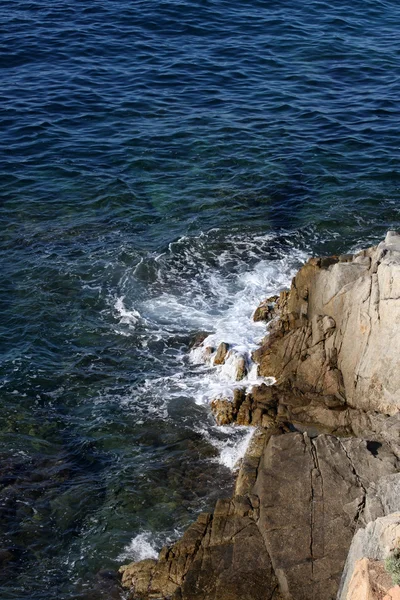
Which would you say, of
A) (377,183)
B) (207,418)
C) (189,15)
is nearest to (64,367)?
(207,418)

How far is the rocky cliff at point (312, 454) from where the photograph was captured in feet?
67.4

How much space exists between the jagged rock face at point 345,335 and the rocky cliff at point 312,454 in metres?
0.04

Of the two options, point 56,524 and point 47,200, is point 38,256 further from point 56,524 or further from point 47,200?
point 56,524

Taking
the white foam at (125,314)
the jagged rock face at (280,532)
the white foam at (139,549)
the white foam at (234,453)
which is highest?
the jagged rock face at (280,532)

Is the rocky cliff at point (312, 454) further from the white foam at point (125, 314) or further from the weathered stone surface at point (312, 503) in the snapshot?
the white foam at point (125, 314)

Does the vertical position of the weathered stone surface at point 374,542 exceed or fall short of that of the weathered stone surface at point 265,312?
it exceeds it

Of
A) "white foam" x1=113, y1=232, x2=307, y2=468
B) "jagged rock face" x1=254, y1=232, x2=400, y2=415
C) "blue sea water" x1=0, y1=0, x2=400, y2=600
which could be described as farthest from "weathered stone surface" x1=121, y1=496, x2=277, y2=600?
"jagged rock face" x1=254, y1=232, x2=400, y2=415

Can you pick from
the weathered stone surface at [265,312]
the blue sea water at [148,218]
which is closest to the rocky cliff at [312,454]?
the weathered stone surface at [265,312]

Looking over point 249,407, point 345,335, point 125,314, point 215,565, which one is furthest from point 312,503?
point 125,314

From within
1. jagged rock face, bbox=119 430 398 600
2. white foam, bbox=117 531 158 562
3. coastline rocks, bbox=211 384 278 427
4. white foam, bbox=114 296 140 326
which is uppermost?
jagged rock face, bbox=119 430 398 600

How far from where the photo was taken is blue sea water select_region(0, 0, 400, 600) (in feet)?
83.9

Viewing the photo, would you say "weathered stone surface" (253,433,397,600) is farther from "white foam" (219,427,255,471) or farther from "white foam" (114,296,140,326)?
"white foam" (114,296,140,326)

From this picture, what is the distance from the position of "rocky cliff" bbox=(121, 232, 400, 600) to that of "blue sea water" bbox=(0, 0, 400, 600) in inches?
70.0

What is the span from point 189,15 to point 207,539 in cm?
4532
